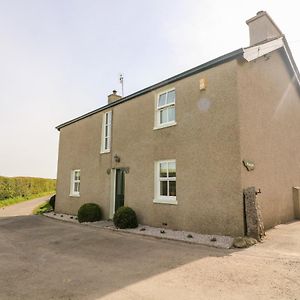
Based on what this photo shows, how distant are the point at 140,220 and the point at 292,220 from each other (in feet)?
23.1

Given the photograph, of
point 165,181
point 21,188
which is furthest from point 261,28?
point 21,188

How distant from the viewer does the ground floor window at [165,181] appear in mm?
10242

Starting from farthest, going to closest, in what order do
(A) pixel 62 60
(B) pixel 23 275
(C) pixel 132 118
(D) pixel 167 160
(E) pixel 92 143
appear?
(E) pixel 92 143
(C) pixel 132 118
(A) pixel 62 60
(D) pixel 167 160
(B) pixel 23 275

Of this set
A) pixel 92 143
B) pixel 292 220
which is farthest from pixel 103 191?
pixel 292 220

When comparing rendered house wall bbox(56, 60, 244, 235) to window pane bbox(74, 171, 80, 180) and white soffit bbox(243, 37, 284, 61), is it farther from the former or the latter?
window pane bbox(74, 171, 80, 180)

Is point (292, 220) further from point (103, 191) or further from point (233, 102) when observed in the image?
point (103, 191)

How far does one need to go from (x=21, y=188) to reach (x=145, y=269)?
27107mm

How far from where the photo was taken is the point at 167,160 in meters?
10.5

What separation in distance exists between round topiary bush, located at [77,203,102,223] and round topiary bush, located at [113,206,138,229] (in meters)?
2.46

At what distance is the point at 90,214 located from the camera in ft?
42.0

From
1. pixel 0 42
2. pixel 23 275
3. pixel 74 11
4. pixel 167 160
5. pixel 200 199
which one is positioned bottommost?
pixel 23 275

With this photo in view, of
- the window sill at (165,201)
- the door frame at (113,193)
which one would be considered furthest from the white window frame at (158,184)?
the door frame at (113,193)

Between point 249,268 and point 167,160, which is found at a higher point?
point 167,160

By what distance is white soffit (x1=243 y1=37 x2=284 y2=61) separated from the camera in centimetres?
893
